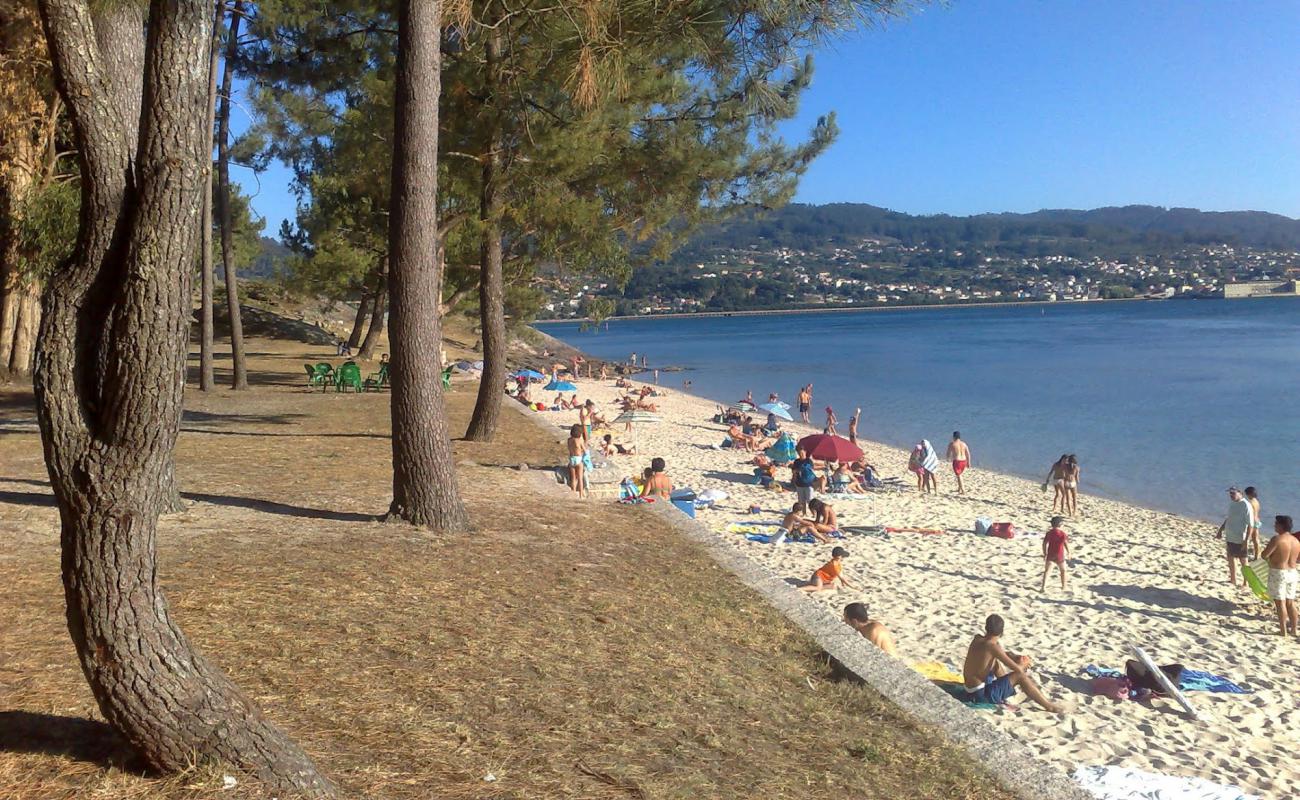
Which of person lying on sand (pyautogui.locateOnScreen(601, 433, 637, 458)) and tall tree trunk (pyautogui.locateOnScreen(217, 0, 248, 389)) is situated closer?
tall tree trunk (pyautogui.locateOnScreen(217, 0, 248, 389))

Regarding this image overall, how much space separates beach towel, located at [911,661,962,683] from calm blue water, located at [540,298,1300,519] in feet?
38.1

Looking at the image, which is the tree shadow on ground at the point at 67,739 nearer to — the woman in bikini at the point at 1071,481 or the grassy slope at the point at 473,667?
the grassy slope at the point at 473,667

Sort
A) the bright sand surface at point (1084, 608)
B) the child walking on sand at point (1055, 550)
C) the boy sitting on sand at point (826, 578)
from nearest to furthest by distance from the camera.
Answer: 1. the bright sand surface at point (1084, 608)
2. the boy sitting on sand at point (826, 578)
3. the child walking on sand at point (1055, 550)

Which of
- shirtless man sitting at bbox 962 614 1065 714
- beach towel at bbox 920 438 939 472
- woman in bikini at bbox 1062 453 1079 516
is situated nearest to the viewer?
shirtless man sitting at bbox 962 614 1065 714

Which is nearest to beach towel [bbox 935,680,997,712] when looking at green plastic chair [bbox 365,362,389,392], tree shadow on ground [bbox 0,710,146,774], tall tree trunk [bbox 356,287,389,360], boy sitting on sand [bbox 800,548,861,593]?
boy sitting on sand [bbox 800,548,861,593]

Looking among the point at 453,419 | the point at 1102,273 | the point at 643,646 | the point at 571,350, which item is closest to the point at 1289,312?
the point at 1102,273

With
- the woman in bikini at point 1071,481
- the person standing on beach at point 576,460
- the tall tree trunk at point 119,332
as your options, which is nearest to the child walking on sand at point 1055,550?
the person standing on beach at point 576,460

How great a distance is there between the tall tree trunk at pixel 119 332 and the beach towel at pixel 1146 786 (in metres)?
4.63

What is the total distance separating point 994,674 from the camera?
7184 millimetres

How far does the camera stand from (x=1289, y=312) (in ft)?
340

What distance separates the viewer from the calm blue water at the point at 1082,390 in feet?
73.3

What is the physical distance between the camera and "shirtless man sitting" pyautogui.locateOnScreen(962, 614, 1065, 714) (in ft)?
22.7

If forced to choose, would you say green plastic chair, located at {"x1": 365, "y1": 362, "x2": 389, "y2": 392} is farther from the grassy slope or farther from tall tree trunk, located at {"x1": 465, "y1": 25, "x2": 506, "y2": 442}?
the grassy slope

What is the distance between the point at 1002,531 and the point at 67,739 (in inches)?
463
